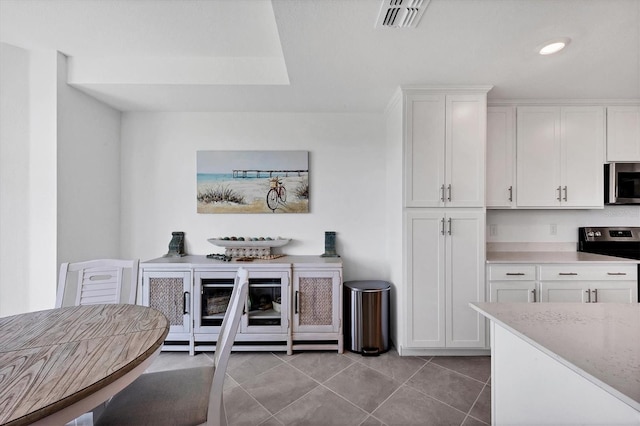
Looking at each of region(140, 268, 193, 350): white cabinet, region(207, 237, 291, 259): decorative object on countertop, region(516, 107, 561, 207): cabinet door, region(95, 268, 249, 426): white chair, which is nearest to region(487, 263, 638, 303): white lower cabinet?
region(516, 107, 561, 207): cabinet door

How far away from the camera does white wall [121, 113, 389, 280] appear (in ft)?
10.2

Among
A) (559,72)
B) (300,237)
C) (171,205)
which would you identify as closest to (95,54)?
(171,205)

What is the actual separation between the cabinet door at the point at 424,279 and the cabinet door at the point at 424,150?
0.18 m

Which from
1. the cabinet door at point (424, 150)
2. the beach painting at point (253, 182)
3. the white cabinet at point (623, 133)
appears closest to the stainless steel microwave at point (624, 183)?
the white cabinet at point (623, 133)

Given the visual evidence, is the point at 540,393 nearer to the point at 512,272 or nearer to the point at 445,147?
the point at 512,272

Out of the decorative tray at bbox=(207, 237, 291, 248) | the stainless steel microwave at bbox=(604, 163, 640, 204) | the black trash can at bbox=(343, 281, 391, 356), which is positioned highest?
the stainless steel microwave at bbox=(604, 163, 640, 204)

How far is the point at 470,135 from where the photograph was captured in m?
2.46

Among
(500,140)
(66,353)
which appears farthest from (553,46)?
(66,353)

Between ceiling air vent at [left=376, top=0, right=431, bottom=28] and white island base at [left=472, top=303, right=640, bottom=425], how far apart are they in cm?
163

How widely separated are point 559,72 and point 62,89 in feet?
14.1

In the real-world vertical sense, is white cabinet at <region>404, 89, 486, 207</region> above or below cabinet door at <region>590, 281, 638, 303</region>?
above

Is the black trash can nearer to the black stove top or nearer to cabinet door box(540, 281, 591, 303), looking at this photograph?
cabinet door box(540, 281, 591, 303)

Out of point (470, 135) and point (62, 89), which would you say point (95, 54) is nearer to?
point (62, 89)

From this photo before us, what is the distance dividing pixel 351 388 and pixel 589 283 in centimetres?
235
